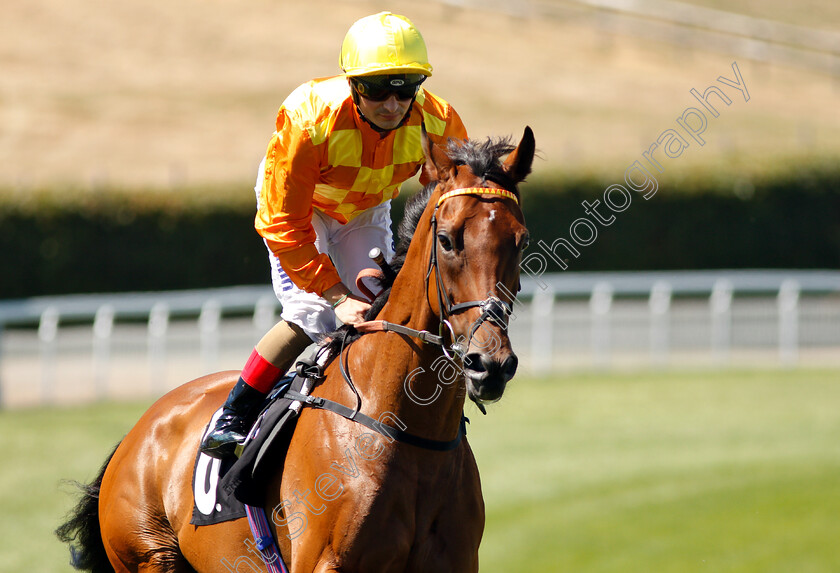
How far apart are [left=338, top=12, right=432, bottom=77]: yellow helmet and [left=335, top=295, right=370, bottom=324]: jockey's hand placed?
2.39ft

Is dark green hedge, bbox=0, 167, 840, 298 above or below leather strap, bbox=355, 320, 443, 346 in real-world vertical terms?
below

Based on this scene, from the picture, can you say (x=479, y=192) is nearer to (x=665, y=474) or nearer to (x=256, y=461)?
(x=256, y=461)

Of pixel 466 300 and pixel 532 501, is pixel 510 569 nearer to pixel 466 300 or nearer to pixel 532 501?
pixel 532 501

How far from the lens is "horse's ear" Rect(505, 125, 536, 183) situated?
117 inches

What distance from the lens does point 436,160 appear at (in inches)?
117

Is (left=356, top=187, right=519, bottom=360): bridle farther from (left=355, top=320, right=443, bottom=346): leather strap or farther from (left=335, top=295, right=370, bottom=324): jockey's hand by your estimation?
(left=335, top=295, right=370, bottom=324): jockey's hand

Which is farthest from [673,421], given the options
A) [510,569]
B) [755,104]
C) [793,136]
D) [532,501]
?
[755,104]

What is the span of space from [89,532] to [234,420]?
1.36 m

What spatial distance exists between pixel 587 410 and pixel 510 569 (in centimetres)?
388

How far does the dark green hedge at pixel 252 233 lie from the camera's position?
51.6 ft

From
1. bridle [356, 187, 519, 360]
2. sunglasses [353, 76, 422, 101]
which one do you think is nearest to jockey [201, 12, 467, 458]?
sunglasses [353, 76, 422, 101]

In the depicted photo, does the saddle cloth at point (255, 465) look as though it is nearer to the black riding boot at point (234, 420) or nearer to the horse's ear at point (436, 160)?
the black riding boot at point (234, 420)

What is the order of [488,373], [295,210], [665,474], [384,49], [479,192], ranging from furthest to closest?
[665,474], [295,210], [384,49], [479,192], [488,373]

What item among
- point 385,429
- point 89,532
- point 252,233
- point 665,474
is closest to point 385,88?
point 385,429
